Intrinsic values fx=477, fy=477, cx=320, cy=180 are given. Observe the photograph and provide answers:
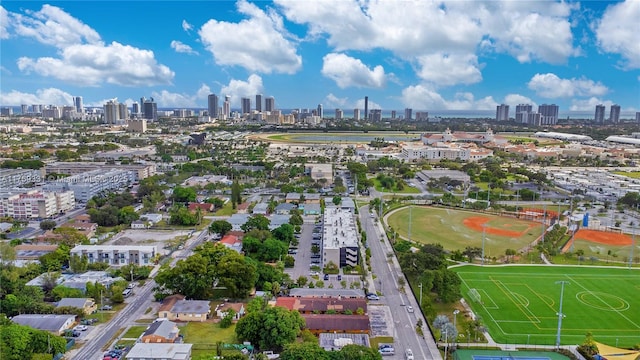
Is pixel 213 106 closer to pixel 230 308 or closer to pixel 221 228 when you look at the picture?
pixel 221 228

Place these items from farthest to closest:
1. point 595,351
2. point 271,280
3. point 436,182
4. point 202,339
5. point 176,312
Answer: point 436,182
point 271,280
point 176,312
point 202,339
point 595,351

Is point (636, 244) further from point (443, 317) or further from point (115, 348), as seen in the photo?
point (115, 348)

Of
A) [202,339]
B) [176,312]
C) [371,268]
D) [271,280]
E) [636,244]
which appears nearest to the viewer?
[202,339]

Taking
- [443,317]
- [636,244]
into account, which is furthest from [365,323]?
[636,244]

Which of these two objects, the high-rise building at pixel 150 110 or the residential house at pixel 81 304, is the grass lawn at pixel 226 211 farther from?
the high-rise building at pixel 150 110

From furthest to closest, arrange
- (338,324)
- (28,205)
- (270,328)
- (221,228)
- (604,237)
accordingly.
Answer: (28,205) < (604,237) < (221,228) < (338,324) < (270,328)

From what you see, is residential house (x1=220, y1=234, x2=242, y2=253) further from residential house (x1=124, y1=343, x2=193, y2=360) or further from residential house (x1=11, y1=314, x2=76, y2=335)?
residential house (x1=124, y1=343, x2=193, y2=360)

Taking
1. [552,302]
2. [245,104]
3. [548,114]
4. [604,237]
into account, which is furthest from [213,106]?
[552,302]

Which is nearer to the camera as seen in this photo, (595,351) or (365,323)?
(595,351)
